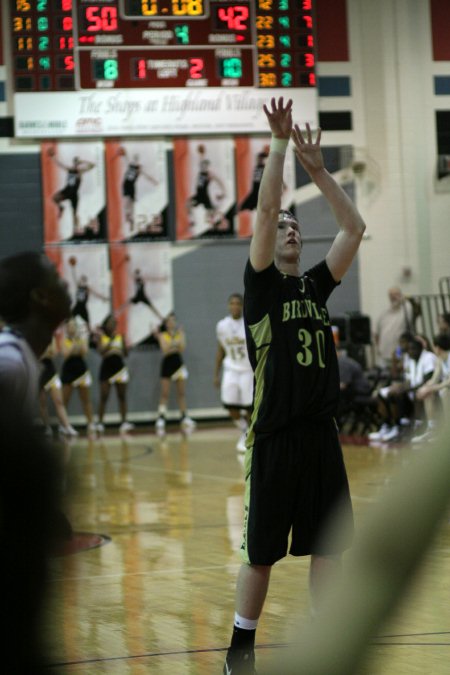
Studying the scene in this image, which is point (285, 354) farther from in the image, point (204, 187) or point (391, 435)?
point (204, 187)

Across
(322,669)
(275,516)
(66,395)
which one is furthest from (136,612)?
(66,395)

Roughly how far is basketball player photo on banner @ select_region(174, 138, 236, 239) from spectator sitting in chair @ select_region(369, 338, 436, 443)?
18.0ft

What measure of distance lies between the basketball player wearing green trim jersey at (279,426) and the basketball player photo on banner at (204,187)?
14.8m

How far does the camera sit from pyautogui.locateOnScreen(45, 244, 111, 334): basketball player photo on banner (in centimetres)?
1828

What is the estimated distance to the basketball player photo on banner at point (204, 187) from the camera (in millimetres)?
18688

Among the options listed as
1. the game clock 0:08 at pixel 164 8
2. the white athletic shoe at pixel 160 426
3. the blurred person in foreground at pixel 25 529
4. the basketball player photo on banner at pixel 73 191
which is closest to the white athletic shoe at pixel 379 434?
the white athletic shoe at pixel 160 426

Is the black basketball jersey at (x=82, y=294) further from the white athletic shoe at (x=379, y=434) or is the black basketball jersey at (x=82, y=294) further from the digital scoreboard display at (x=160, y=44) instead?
the white athletic shoe at (x=379, y=434)

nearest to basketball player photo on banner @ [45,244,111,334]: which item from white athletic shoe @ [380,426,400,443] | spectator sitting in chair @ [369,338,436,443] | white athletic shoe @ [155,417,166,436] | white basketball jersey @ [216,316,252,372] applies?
white athletic shoe @ [155,417,166,436]

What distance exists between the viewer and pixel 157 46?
16.6m


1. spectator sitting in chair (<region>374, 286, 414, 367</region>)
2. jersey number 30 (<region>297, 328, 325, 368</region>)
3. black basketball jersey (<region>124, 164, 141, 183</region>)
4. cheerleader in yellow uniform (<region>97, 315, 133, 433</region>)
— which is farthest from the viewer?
black basketball jersey (<region>124, 164, 141, 183</region>)

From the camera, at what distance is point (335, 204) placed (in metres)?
4.18

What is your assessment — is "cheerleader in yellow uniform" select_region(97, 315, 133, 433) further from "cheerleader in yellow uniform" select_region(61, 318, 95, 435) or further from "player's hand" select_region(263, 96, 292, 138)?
"player's hand" select_region(263, 96, 292, 138)

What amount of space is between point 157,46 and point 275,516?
44.9 feet

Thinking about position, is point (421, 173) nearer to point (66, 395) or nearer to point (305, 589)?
point (66, 395)
